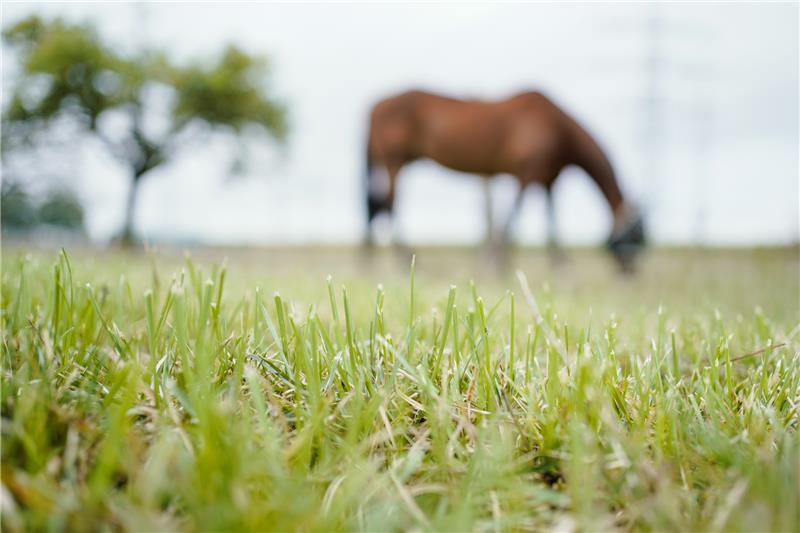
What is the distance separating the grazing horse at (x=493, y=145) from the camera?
7.44 meters

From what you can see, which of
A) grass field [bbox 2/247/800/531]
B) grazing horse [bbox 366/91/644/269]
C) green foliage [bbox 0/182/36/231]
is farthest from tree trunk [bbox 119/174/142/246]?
grass field [bbox 2/247/800/531]

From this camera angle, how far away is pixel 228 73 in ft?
60.4

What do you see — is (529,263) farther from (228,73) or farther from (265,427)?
(228,73)

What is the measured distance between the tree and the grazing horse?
9.80 meters

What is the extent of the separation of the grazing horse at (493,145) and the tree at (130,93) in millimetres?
9797

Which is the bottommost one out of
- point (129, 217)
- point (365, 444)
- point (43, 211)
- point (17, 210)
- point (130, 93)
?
point (365, 444)

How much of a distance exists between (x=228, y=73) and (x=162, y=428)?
19.4m

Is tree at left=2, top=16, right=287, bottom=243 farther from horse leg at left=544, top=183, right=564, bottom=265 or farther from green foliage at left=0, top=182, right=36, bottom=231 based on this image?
horse leg at left=544, top=183, right=564, bottom=265

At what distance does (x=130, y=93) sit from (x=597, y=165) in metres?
14.6

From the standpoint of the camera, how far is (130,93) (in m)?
17.4

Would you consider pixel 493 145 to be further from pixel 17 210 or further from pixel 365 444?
pixel 17 210

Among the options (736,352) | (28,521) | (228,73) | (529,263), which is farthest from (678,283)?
(228,73)

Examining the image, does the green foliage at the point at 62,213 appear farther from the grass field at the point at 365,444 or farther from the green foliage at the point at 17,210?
the grass field at the point at 365,444

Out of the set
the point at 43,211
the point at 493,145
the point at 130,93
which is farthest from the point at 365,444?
the point at 43,211
